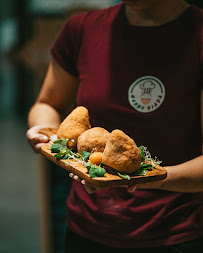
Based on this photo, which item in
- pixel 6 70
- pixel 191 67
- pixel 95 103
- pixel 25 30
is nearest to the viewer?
pixel 191 67

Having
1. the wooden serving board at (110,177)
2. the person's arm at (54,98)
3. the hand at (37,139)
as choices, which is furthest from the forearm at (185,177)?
the person's arm at (54,98)

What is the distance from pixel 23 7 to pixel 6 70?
8.43 ft

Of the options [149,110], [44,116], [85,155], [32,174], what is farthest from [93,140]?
[32,174]

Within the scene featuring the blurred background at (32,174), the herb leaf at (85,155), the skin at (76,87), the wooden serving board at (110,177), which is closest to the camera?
the wooden serving board at (110,177)

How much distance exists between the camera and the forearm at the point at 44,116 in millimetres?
1349

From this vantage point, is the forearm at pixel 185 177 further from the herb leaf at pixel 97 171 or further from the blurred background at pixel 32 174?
the blurred background at pixel 32 174

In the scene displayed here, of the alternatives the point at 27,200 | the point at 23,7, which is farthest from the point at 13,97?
the point at 27,200

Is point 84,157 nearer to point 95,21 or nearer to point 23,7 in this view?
point 95,21

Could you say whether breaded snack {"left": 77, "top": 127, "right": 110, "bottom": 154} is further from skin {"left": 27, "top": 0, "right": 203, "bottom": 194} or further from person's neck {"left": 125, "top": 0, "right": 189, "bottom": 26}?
person's neck {"left": 125, "top": 0, "right": 189, "bottom": 26}

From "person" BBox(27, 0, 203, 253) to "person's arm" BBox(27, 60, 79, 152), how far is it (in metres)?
0.16

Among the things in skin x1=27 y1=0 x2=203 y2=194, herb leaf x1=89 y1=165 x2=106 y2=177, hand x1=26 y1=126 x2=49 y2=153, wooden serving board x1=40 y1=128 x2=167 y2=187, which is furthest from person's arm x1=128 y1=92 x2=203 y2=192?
hand x1=26 y1=126 x2=49 y2=153

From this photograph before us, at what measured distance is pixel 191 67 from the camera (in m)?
1.07

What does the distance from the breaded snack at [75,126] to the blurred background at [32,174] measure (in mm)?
592

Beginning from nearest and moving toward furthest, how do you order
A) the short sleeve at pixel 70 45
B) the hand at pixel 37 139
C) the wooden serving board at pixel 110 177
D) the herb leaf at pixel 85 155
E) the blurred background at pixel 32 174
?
the wooden serving board at pixel 110 177 → the herb leaf at pixel 85 155 → the hand at pixel 37 139 → the short sleeve at pixel 70 45 → the blurred background at pixel 32 174
